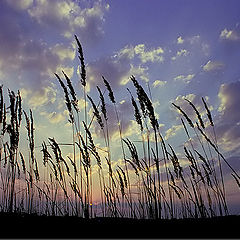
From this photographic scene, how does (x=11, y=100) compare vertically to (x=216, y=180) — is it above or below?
above

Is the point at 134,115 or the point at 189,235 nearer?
the point at 189,235

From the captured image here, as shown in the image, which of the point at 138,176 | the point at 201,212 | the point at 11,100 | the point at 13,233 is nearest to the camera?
the point at 13,233

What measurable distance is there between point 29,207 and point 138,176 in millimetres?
2091

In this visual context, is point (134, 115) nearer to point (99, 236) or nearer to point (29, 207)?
point (99, 236)

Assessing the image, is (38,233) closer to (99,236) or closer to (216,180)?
(99,236)

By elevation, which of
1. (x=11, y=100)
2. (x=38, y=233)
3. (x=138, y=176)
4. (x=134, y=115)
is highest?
(x=11, y=100)

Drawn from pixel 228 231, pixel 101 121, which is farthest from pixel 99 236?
pixel 101 121

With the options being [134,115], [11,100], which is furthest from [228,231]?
[11,100]

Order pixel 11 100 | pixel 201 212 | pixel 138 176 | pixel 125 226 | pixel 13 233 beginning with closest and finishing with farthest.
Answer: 1. pixel 13 233
2. pixel 125 226
3. pixel 201 212
4. pixel 11 100
5. pixel 138 176

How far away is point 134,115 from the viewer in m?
3.45

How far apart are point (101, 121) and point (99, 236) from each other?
2.42m

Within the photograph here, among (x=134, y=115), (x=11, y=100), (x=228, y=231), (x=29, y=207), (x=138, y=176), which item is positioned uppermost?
(x=11, y=100)

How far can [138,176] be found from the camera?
395 cm

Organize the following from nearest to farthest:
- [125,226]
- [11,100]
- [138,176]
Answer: [125,226] → [11,100] → [138,176]
